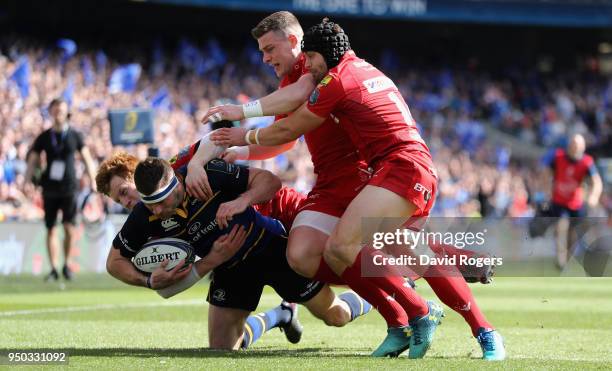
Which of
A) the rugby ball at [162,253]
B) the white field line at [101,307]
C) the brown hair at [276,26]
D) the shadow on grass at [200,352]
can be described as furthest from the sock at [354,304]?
the white field line at [101,307]

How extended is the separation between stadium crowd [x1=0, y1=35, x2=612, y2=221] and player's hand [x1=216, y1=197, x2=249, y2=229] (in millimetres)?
7850

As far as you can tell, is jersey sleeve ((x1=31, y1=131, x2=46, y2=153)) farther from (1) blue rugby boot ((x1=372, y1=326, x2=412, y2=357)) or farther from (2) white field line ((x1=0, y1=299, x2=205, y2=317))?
(1) blue rugby boot ((x1=372, y1=326, x2=412, y2=357))

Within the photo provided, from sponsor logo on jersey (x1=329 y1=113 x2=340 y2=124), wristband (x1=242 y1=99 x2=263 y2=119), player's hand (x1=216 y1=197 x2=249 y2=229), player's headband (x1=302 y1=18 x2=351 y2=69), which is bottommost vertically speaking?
player's hand (x1=216 y1=197 x2=249 y2=229)

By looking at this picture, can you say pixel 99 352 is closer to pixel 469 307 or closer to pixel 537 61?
pixel 469 307

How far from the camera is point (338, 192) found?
712cm

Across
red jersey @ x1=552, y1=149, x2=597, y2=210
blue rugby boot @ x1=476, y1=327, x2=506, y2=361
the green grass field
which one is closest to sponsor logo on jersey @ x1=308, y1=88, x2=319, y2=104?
the green grass field

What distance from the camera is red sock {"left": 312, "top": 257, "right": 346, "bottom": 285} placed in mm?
6797

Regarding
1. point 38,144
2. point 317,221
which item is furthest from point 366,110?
point 38,144

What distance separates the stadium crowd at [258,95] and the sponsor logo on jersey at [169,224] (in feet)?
25.7

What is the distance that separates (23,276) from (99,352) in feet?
29.1

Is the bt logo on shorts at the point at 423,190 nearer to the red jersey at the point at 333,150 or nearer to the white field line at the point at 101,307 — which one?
the red jersey at the point at 333,150

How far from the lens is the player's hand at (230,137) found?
6.89 metres

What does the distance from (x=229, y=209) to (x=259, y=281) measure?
83 cm

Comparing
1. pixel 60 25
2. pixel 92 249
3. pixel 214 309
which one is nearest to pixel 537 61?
pixel 60 25
